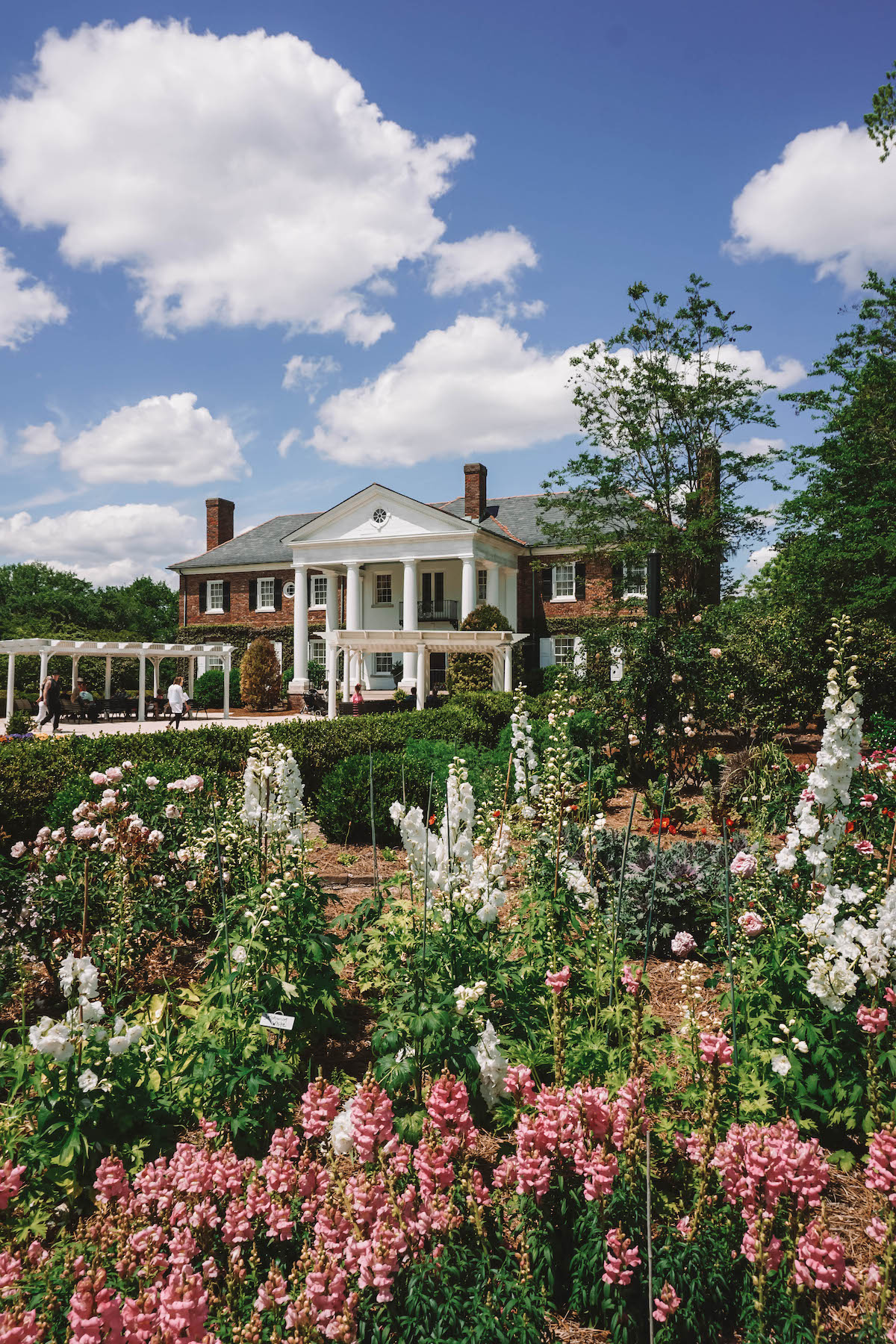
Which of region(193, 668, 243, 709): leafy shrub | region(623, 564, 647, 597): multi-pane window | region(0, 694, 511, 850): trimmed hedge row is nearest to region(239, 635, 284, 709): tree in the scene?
region(193, 668, 243, 709): leafy shrub

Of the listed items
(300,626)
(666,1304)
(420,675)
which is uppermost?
(300,626)

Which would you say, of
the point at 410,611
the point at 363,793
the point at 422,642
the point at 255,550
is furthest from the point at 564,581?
the point at 363,793

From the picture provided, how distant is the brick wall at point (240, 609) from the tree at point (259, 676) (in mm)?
4531

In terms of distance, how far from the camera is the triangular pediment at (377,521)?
2775 centimetres

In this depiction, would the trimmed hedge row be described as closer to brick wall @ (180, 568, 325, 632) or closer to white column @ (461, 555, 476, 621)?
white column @ (461, 555, 476, 621)

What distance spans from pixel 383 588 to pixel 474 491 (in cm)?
575

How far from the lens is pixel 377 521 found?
29.0 metres

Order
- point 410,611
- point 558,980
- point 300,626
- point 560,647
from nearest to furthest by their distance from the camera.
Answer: point 558,980, point 410,611, point 560,647, point 300,626

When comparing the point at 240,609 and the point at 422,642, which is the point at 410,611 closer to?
the point at 422,642

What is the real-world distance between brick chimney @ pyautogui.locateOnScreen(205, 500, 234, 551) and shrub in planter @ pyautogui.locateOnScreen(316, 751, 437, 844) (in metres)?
31.2

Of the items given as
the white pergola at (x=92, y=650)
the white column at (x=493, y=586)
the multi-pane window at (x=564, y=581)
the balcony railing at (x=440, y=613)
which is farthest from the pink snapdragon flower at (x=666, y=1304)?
the balcony railing at (x=440, y=613)

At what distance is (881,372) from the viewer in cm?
1784

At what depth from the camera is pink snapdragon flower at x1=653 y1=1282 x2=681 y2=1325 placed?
1.76 metres

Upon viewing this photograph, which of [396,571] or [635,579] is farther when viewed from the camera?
[396,571]
